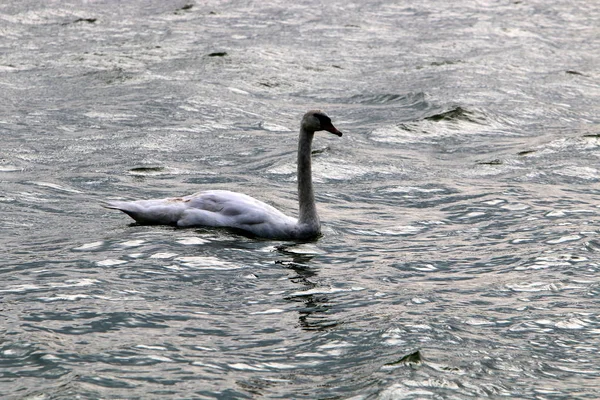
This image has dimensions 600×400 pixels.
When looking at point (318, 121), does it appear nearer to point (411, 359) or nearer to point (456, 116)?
point (411, 359)

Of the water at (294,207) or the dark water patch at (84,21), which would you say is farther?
the dark water patch at (84,21)

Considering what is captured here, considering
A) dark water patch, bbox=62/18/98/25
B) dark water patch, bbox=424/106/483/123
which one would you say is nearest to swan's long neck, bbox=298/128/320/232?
dark water patch, bbox=424/106/483/123

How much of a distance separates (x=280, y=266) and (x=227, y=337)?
2.02 meters

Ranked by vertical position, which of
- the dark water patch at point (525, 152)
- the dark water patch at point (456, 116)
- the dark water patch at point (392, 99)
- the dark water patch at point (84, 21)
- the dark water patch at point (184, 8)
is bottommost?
the dark water patch at point (525, 152)

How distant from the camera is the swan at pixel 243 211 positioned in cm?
1155

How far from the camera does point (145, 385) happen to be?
7859 mm

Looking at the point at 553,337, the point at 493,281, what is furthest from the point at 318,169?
the point at 553,337

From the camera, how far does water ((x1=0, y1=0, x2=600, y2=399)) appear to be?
8344 mm

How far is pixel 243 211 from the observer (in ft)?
37.9

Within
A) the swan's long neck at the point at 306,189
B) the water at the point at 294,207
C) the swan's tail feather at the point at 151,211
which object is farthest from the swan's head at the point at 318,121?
the swan's tail feather at the point at 151,211

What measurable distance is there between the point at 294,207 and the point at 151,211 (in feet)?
6.68

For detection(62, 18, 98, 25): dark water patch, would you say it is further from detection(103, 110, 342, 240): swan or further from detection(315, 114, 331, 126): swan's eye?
detection(315, 114, 331, 126): swan's eye

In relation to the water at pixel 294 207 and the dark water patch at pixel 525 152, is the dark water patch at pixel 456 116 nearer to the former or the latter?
the water at pixel 294 207

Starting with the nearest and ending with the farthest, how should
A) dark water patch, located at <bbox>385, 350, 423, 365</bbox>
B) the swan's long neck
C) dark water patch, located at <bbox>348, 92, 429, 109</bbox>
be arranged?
dark water patch, located at <bbox>385, 350, 423, 365</bbox>
the swan's long neck
dark water patch, located at <bbox>348, 92, 429, 109</bbox>
